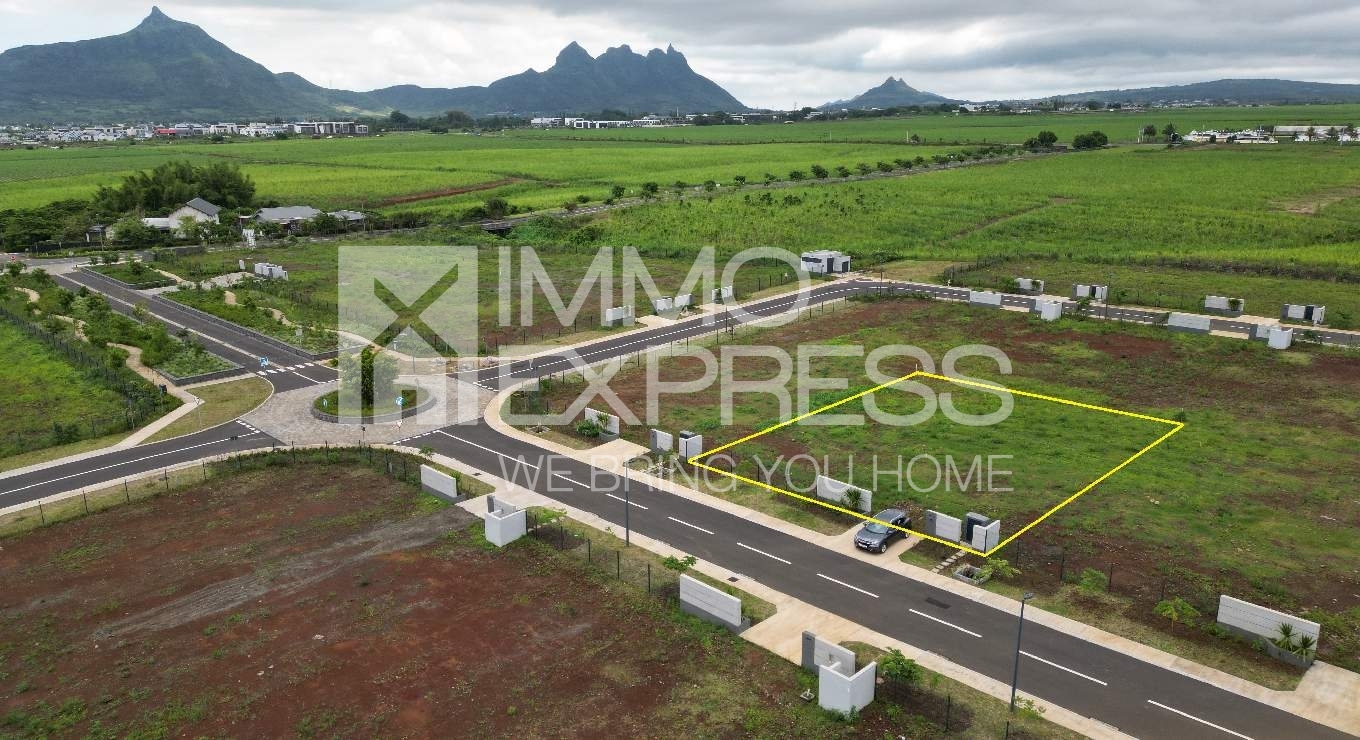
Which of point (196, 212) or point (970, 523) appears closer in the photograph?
point (970, 523)

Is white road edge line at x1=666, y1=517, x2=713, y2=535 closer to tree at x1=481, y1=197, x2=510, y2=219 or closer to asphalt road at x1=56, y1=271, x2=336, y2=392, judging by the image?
asphalt road at x1=56, y1=271, x2=336, y2=392

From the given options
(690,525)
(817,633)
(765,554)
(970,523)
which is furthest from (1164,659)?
(690,525)

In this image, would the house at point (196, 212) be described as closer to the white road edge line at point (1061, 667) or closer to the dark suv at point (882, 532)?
the dark suv at point (882, 532)

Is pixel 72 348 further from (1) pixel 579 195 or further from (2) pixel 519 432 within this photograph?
(1) pixel 579 195

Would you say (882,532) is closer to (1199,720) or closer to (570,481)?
(1199,720)

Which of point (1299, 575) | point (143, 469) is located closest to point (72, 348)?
point (143, 469)
